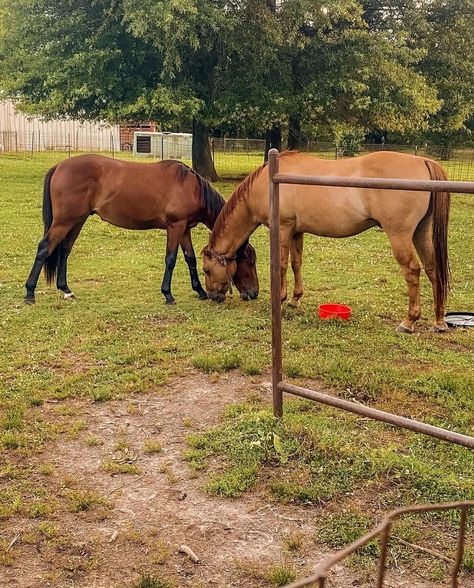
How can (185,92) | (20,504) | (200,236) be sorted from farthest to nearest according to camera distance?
(185,92)
(200,236)
(20,504)

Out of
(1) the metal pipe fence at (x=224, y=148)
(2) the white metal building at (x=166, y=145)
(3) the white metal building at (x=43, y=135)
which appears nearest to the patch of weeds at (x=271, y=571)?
(1) the metal pipe fence at (x=224, y=148)

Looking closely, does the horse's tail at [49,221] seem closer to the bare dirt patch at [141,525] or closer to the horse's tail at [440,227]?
the bare dirt patch at [141,525]

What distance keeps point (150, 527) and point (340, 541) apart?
0.87 metres

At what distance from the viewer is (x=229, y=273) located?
22.2 feet

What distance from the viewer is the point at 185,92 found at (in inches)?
617

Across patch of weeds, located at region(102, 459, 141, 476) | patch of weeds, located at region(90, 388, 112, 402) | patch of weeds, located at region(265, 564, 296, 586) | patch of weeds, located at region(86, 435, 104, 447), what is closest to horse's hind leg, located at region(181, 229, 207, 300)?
patch of weeds, located at region(90, 388, 112, 402)

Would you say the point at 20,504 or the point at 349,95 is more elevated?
the point at 349,95

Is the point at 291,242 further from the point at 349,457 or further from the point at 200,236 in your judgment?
the point at 200,236

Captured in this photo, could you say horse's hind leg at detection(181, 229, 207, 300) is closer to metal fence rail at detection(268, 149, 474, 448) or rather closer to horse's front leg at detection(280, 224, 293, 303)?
horse's front leg at detection(280, 224, 293, 303)

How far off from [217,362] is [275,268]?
4.70ft

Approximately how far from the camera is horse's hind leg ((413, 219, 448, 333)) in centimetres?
589

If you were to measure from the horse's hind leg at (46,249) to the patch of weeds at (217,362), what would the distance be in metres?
2.55

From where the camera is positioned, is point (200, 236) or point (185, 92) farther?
point (185, 92)

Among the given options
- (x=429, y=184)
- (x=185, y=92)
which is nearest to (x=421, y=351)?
(x=429, y=184)
